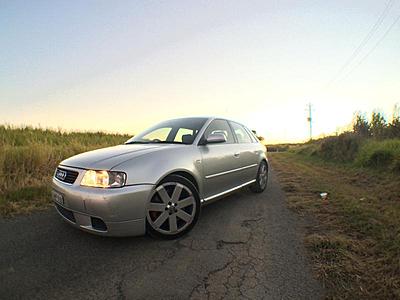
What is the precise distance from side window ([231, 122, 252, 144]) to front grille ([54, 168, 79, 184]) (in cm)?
284

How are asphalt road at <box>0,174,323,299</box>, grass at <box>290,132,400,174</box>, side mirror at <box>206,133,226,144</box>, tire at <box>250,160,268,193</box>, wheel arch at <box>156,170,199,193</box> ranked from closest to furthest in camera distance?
asphalt road at <box>0,174,323,299</box> < wheel arch at <box>156,170,199,193</box> < side mirror at <box>206,133,226,144</box> < tire at <box>250,160,268,193</box> < grass at <box>290,132,400,174</box>

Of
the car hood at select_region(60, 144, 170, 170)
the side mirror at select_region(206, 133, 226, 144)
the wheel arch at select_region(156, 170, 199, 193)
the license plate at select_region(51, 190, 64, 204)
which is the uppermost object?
the side mirror at select_region(206, 133, 226, 144)

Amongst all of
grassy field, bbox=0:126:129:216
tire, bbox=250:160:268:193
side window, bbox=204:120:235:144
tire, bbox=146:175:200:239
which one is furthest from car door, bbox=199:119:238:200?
grassy field, bbox=0:126:129:216

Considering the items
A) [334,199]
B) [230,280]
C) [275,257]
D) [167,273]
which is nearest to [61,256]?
[167,273]

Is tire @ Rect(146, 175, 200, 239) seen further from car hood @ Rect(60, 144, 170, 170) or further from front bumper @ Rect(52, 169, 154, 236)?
car hood @ Rect(60, 144, 170, 170)

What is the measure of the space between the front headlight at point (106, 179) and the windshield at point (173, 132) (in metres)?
1.21

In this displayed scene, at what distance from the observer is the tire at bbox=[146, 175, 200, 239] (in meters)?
2.76

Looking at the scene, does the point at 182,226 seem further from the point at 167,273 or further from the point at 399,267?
the point at 399,267

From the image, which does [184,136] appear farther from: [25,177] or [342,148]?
[342,148]

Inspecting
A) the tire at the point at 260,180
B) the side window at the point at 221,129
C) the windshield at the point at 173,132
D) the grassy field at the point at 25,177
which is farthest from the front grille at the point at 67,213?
the tire at the point at 260,180

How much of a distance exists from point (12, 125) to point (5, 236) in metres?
9.42

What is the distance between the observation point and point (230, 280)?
7.12 ft

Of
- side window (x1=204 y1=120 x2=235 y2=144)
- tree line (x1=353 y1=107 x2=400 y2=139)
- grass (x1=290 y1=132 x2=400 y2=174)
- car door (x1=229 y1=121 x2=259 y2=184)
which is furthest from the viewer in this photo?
tree line (x1=353 y1=107 x2=400 y2=139)

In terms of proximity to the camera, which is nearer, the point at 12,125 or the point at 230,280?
the point at 230,280
